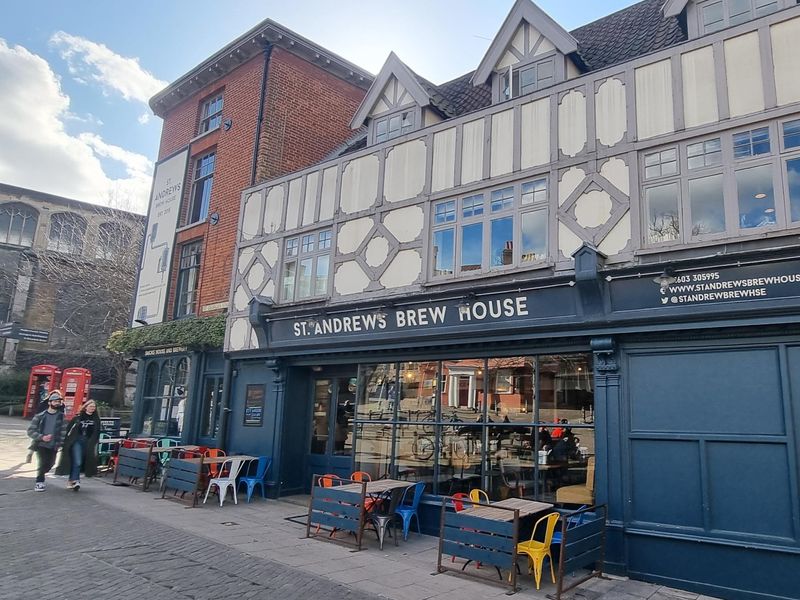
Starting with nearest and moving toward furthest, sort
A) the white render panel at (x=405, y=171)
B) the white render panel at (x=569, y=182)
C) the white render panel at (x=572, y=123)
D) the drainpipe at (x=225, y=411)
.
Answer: the white render panel at (x=569, y=182), the white render panel at (x=572, y=123), the white render panel at (x=405, y=171), the drainpipe at (x=225, y=411)

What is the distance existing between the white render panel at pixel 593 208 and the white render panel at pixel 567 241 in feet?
0.66

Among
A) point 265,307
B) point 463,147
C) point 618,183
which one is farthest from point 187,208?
point 618,183

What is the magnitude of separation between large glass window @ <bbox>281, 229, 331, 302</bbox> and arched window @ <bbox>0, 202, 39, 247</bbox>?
122ft

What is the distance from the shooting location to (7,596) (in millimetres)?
5320

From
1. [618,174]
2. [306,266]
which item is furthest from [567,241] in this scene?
[306,266]

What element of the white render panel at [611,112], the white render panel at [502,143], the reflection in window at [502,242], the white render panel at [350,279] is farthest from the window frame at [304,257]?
the white render panel at [611,112]

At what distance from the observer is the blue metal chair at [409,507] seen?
8656mm

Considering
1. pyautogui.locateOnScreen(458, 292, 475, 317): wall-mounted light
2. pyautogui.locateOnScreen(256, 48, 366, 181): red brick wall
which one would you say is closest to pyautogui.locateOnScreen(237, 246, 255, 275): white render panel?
pyautogui.locateOnScreen(256, 48, 366, 181): red brick wall

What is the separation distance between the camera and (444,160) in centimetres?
1002

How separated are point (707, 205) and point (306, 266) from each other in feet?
25.0

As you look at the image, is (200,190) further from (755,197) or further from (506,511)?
(755,197)

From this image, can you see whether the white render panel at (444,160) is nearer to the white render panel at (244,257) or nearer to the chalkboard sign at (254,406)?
the white render panel at (244,257)

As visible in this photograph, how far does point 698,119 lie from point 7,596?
9.44 m

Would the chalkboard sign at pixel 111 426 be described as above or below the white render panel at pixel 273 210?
below
